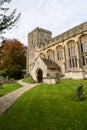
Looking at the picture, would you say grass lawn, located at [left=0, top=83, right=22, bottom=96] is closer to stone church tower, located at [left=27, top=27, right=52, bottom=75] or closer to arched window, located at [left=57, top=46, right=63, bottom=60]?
arched window, located at [left=57, top=46, right=63, bottom=60]

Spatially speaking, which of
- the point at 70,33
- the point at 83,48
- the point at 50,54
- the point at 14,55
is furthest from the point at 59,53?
the point at 14,55

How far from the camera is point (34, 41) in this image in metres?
48.7

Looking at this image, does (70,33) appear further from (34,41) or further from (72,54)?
(34,41)

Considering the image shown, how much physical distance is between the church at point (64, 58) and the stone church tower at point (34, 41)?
3745 mm

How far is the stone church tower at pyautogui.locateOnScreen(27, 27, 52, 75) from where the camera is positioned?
46.6m

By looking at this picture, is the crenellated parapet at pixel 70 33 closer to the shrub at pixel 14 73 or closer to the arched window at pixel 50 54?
the arched window at pixel 50 54

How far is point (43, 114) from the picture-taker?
7.50 meters

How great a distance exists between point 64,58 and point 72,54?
2.27 meters

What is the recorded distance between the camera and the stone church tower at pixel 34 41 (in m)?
46.6

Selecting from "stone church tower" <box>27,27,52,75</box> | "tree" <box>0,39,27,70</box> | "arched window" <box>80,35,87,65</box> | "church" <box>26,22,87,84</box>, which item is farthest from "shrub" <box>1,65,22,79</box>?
"arched window" <box>80,35,87,65</box>

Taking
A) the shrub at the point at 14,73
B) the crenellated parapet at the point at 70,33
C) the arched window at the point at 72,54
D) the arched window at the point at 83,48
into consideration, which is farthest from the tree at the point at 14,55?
the arched window at the point at 83,48

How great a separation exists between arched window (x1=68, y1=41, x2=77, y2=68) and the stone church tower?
13.7 meters

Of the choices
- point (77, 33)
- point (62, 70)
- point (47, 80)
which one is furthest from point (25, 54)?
point (47, 80)

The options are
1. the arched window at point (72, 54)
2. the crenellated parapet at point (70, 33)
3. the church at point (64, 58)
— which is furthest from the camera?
the arched window at point (72, 54)
